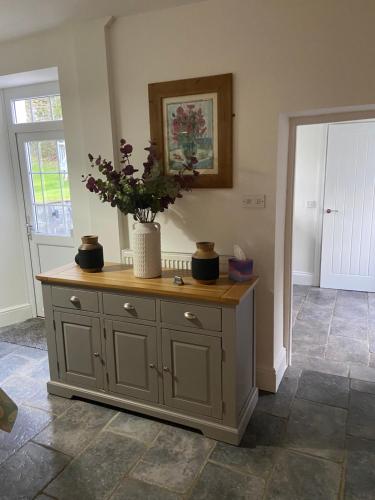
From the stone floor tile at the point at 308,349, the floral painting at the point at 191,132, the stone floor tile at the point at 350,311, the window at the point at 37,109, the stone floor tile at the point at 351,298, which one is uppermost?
the window at the point at 37,109

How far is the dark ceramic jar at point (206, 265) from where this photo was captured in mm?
2219

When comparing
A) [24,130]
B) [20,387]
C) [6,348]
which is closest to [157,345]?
[20,387]

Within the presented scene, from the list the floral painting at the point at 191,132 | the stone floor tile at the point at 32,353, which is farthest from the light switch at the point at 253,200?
the stone floor tile at the point at 32,353

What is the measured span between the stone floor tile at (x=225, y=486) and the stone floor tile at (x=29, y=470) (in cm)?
74

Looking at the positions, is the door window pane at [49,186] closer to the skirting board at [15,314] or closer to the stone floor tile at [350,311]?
the skirting board at [15,314]

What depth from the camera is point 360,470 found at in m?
1.92

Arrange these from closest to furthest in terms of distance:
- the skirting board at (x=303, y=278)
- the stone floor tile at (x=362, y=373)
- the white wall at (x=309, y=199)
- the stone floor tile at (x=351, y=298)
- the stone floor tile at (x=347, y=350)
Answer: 1. the stone floor tile at (x=362, y=373)
2. the stone floor tile at (x=347, y=350)
3. the stone floor tile at (x=351, y=298)
4. the white wall at (x=309, y=199)
5. the skirting board at (x=303, y=278)

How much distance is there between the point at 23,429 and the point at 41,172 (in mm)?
2257

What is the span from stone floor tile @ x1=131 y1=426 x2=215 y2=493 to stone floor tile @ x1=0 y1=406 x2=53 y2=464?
71 centimetres

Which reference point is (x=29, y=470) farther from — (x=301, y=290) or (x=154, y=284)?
(x=301, y=290)

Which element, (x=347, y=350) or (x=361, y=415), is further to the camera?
(x=347, y=350)

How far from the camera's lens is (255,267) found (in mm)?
2510

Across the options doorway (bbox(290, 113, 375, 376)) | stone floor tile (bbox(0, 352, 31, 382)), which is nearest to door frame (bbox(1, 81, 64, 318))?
stone floor tile (bbox(0, 352, 31, 382))

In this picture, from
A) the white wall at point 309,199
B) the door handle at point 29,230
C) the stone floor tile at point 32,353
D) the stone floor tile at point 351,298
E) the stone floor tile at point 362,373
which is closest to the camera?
the stone floor tile at point 362,373
